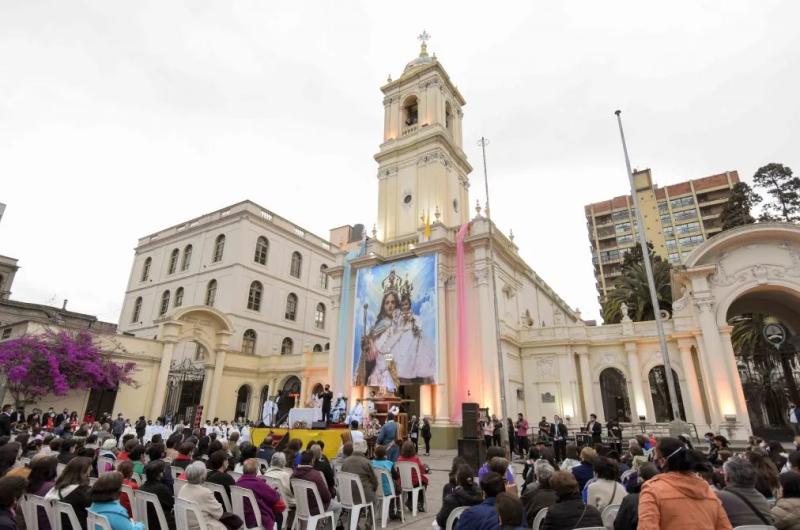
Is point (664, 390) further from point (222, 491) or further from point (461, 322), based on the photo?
point (222, 491)

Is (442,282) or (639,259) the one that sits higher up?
(639,259)

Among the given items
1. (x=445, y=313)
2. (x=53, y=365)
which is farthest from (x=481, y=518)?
(x=53, y=365)

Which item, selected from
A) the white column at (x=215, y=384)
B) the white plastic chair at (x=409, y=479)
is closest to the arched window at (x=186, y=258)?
the white column at (x=215, y=384)

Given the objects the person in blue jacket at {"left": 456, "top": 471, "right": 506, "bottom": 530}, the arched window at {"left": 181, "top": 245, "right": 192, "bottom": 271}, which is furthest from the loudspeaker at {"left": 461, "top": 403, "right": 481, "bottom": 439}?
the arched window at {"left": 181, "top": 245, "right": 192, "bottom": 271}

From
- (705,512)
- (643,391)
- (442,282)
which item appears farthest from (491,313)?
(705,512)

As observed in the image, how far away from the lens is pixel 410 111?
28.6 metres

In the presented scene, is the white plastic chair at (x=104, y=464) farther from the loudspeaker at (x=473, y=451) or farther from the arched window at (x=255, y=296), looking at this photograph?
the arched window at (x=255, y=296)

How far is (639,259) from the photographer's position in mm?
32531

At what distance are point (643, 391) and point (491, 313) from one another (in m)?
7.90

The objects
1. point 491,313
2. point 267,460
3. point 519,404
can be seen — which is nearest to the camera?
point 267,460

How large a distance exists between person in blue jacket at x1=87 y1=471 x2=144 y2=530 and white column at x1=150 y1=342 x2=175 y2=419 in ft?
70.2

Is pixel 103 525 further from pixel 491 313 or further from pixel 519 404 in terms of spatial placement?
pixel 519 404

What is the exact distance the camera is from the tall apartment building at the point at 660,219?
54.3 metres

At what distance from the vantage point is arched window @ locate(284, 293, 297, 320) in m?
31.2
